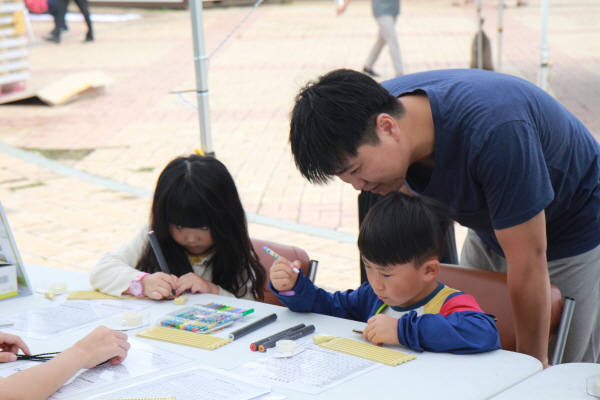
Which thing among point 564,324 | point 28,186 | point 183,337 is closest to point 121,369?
point 183,337

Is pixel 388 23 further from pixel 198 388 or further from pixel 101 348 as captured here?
pixel 198 388

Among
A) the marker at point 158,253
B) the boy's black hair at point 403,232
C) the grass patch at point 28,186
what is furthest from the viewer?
the grass patch at point 28,186

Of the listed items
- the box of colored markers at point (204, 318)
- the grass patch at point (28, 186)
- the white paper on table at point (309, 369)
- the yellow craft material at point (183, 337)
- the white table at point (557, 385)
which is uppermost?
the white table at point (557, 385)

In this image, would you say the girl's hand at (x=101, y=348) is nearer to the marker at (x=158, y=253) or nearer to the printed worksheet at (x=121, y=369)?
the printed worksheet at (x=121, y=369)

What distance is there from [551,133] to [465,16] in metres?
14.6

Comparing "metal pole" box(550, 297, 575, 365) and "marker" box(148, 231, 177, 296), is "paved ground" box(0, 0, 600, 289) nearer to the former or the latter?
"marker" box(148, 231, 177, 296)

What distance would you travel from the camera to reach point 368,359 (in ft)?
5.16

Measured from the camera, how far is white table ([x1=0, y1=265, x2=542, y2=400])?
55.1 inches

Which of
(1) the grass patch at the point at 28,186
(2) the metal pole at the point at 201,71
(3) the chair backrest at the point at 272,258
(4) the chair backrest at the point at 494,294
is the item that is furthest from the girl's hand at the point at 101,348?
(1) the grass patch at the point at 28,186

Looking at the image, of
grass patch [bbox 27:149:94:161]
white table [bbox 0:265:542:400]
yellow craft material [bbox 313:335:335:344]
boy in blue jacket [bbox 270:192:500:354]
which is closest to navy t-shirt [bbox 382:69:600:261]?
boy in blue jacket [bbox 270:192:500:354]

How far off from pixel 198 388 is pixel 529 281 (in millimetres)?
850

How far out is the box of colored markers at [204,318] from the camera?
71.5 inches

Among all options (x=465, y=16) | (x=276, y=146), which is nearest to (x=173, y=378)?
(x=276, y=146)

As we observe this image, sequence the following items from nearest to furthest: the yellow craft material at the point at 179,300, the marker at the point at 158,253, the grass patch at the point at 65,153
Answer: the yellow craft material at the point at 179,300, the marker at the point at 158,253, the grass patch at the point at 65,153
